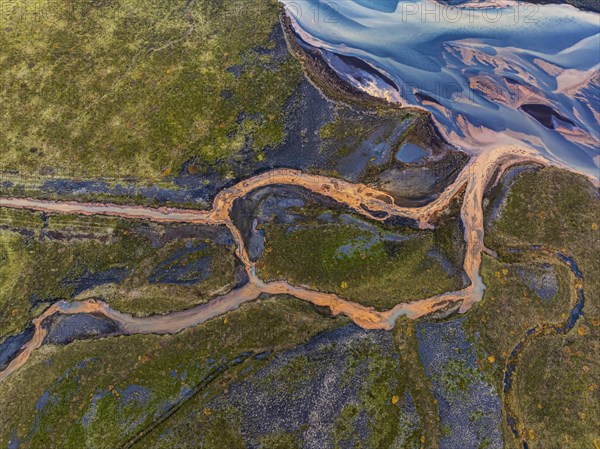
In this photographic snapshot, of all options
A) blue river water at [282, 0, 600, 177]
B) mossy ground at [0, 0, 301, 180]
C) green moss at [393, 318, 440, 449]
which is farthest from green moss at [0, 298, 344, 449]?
blue river water at [282, 0, 600, 177]

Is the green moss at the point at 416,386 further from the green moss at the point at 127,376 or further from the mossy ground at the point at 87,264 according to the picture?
the mossy ground at the point at 87,264

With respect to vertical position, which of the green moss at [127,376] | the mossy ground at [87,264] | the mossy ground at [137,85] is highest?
the mossy ground at [137,85]

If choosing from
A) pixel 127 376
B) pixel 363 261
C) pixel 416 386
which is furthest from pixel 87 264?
pixel 416 386

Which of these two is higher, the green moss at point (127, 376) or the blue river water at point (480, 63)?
the blue river water at point (480, 63)

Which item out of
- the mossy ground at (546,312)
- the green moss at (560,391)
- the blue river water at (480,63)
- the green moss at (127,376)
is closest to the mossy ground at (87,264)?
the green moss at (127,376)

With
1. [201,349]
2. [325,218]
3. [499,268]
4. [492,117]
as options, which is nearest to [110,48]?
[325,218]

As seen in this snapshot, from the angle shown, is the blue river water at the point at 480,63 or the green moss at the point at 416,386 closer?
the green moss at the point at 416,386
